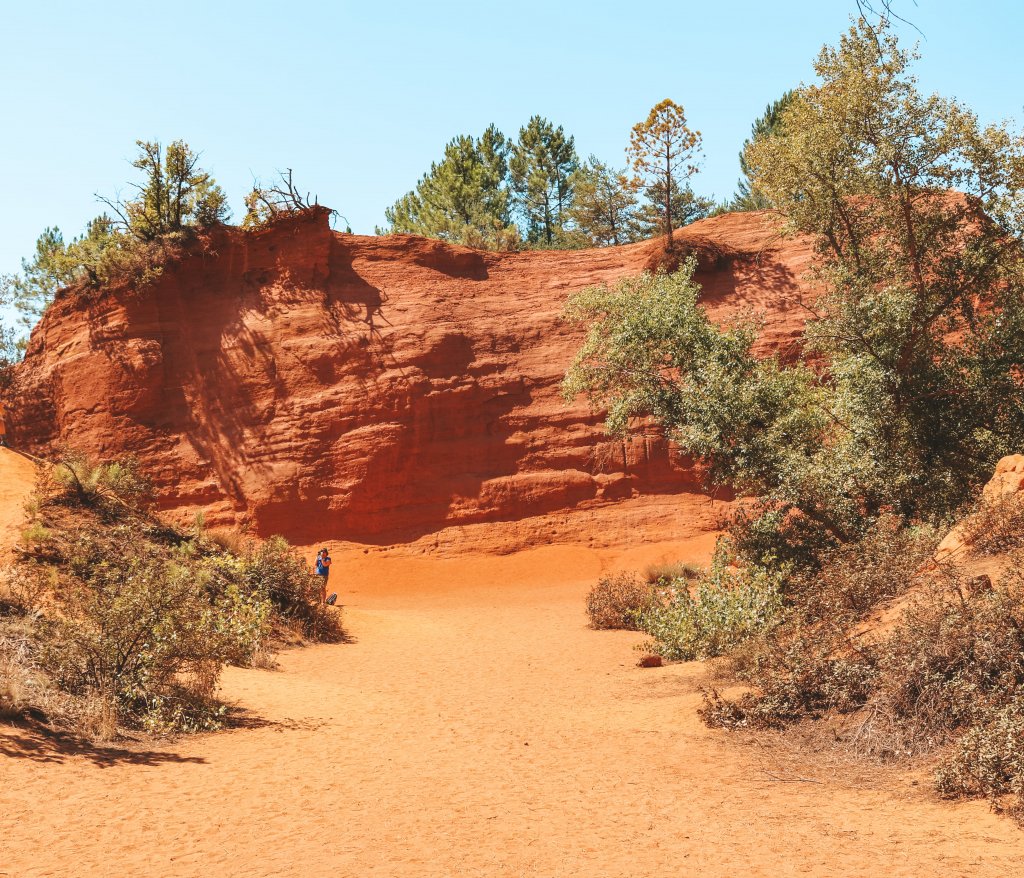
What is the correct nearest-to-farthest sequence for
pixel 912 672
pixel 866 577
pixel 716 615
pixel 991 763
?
pixel 991 763
pixel 912 672
pixel 866 577
pixel 716 615

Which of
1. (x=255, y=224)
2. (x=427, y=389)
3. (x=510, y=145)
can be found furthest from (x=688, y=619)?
(x=510, y=145)

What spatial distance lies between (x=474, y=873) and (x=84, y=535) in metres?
12.9

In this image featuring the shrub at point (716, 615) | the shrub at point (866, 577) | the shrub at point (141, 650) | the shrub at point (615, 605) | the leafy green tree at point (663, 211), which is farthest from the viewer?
the leafy green tree at point (663, 211)

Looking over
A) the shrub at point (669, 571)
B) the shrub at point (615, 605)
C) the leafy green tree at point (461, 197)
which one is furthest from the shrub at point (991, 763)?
the leafy green tree at point (461, 197)

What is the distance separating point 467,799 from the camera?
26.2 ft

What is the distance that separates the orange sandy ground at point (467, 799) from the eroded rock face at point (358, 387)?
14.2 metres

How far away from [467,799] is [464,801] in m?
0.06

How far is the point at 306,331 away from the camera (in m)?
28.7

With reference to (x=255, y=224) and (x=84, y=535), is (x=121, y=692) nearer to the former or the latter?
(x=84, y=535)

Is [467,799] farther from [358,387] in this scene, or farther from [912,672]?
[358,387]

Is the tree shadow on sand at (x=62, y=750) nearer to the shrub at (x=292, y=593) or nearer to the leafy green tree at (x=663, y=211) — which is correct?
the shrub at (x=292, y=593)

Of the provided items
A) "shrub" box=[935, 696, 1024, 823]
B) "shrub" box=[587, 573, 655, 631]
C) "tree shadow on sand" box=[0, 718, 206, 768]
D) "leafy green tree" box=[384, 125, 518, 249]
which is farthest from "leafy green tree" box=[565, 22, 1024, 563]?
"leafy green tree" box=[384, 125, 518, 249]

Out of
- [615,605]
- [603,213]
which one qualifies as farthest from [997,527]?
[603,213]

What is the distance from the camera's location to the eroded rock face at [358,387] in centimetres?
2758
